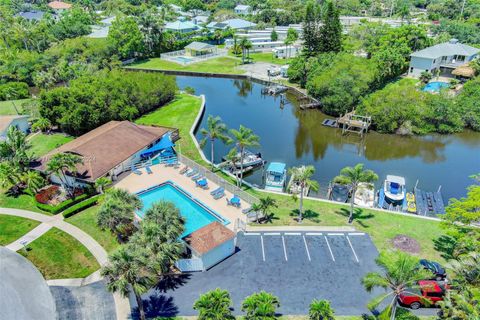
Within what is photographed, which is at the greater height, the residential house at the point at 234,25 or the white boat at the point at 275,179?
the residential house at the point at 234,25

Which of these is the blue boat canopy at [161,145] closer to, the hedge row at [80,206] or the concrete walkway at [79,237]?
the hedge row at [80,206]

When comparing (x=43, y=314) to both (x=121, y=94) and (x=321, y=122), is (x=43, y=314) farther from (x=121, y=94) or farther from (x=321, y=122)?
(x=321, y=122)

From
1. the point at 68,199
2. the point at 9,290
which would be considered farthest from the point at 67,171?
the point at 9,290

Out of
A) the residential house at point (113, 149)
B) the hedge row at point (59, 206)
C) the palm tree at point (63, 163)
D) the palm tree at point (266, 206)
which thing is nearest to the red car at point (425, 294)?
the palm tree at point (266, 206)

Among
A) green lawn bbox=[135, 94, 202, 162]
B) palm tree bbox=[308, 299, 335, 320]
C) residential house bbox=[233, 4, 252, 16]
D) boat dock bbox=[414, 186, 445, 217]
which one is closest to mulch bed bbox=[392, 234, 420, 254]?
boat dock bbox=[414, 186, 445, 217]

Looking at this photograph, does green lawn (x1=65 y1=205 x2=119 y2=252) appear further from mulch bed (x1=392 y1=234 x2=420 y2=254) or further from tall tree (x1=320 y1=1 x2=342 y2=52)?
tall tree (x1=320 y1=1 x2=342 y2=52)

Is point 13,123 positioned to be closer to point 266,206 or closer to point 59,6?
point 266,206

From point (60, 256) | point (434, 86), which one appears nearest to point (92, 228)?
point (60, 256)
